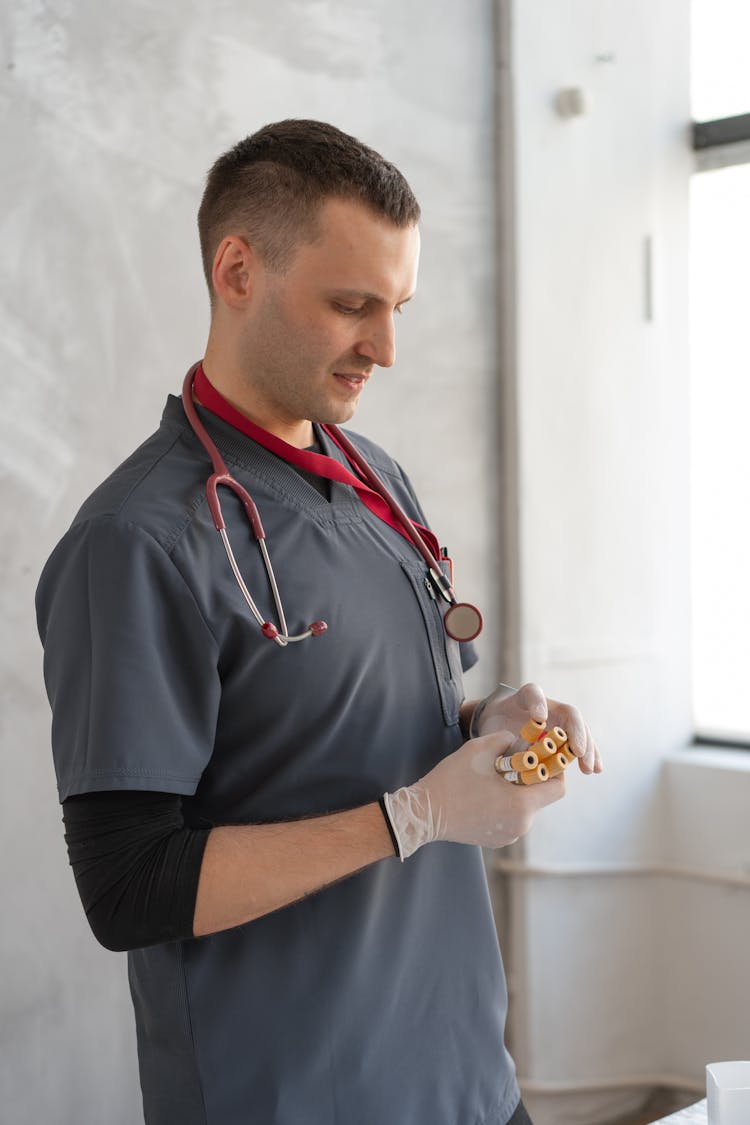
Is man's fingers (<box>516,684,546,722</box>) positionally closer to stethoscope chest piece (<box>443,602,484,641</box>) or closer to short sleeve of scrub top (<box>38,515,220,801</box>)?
stethoscope chest piece (<box>443,602,484,641</box>)

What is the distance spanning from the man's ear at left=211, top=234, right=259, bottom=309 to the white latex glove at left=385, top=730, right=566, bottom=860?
1.83 feet

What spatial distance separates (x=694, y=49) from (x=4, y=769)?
245 centimetres

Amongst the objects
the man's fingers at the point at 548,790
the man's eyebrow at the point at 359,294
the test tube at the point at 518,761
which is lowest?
the man's fingers at the point at 548,790

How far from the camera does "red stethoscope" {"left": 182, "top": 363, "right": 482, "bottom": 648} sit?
1.23 metres

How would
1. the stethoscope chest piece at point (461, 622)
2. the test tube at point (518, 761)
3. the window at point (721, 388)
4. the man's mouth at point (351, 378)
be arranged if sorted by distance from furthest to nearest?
the window at point (721, 388)
the stethoscope chest piece at point (461, 622)
the man's mouth at point (351, 378)
the test tube at point (518, 761)

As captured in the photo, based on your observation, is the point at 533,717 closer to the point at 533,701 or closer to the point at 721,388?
the point at 533,701

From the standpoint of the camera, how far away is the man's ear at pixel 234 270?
4.28 ft

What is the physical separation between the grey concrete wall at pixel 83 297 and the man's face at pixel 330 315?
0.75 meters

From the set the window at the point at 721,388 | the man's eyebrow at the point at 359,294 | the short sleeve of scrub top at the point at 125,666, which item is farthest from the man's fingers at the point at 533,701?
the window at the point at 721,388

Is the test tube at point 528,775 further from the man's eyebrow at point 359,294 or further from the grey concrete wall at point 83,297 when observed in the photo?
the grey concrete wall at point 83,297

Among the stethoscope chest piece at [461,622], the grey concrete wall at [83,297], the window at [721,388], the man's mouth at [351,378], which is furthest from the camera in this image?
the window at [721,388]

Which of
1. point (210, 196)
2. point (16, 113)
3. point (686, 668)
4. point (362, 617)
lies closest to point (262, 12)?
point (16, 113)

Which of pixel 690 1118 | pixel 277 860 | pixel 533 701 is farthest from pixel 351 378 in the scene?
pixel 690 1118

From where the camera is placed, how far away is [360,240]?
50.3 inches
